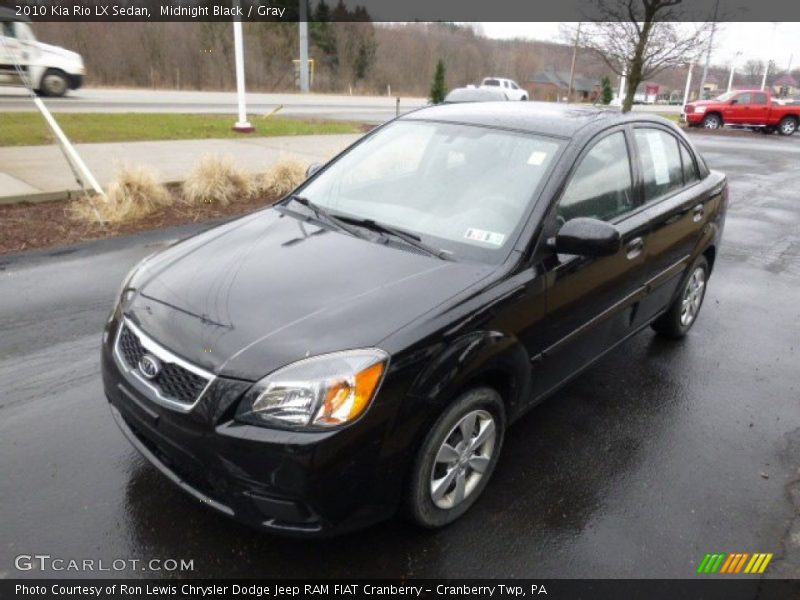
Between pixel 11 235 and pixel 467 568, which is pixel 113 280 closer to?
pixel 11 235

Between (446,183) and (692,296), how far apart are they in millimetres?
2646

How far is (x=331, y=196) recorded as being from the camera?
3639 millimetres

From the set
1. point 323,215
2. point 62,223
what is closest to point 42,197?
point 62,223

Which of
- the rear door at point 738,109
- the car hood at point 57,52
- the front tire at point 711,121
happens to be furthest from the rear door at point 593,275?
the rear door at point 738,109

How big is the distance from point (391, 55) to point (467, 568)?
254ft

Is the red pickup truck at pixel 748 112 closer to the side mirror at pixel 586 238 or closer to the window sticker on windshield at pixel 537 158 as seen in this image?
the window sticker on windshield at pixel 537 158

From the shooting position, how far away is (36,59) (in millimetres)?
19484

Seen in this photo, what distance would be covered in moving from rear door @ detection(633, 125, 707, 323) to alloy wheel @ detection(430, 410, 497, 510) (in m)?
1.72

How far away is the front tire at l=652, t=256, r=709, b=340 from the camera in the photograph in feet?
15.4

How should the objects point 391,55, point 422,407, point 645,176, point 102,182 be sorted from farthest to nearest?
point 391,55
point 102,182
point 645,176
point 422,407

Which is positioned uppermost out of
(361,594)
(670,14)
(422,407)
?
(670,14)

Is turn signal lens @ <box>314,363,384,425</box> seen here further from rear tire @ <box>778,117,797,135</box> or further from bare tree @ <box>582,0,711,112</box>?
rear tire @ <box>778,117,797,135</box>

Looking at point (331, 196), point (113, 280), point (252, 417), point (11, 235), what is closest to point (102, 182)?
point (11, 235)

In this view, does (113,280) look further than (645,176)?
Yes
